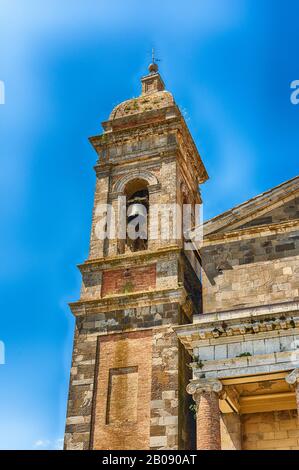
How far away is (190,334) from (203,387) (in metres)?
1.28

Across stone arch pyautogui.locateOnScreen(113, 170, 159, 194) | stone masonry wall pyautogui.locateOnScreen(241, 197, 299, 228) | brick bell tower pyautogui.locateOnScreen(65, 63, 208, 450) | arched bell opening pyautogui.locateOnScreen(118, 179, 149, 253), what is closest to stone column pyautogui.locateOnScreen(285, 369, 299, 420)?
brick bell tower pyautogui.locateOnScreen(65, 63, 208, 450)

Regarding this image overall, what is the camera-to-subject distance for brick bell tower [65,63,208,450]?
17.1 metres

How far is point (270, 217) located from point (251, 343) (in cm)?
422

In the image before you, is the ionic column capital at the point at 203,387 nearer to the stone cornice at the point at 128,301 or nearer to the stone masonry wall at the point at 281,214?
the stone cornice at the point at 128,301

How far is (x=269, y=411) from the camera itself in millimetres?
17484

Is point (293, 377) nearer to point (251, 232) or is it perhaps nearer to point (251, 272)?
point (251, 272)

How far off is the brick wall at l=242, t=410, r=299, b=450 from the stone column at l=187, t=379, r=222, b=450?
264cm

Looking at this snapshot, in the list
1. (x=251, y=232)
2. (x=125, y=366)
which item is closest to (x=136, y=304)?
(x=125, y=366)

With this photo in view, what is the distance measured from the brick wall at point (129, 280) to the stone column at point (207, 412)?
14.4 feet

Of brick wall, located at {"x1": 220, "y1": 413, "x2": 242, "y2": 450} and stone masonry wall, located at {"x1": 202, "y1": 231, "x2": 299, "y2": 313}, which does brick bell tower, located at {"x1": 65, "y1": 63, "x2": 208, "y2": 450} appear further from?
stone masonry wall, located at {"x1": 202, "y1": 231, "x2": 299, "y2": 313}

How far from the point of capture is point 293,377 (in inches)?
581
